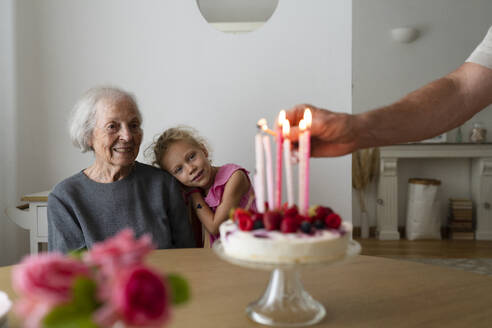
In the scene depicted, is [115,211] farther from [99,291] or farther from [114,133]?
[99,291]

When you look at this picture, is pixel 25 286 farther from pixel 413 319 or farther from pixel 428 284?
pixel 428 284

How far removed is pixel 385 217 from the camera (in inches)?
201

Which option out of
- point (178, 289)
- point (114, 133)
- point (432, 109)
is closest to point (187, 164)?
point (114, 133)

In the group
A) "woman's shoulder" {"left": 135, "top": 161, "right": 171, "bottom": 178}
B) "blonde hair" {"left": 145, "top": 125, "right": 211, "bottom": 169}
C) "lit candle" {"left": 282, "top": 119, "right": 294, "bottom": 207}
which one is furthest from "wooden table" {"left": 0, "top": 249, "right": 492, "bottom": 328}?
"blonde hair" {"left": 145, "top": 125, "right": 211, "bottom": 169}

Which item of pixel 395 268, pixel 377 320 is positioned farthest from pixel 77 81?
pixel 377 320

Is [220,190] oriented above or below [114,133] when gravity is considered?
below

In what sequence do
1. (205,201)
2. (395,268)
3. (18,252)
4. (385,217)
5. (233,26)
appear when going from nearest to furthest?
(395,268) < (205,201) < (233,26) < (18,252) < (385,217)

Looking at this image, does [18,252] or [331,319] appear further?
[18,252]

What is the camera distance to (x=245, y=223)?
840 millimetres

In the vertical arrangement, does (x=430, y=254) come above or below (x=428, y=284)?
below

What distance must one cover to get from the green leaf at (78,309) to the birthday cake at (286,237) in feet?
1.42

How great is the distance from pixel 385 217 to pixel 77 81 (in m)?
3.73

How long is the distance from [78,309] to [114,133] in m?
1.53

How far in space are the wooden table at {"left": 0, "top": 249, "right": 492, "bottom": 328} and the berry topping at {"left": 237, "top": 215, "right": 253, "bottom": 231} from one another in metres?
0.17
